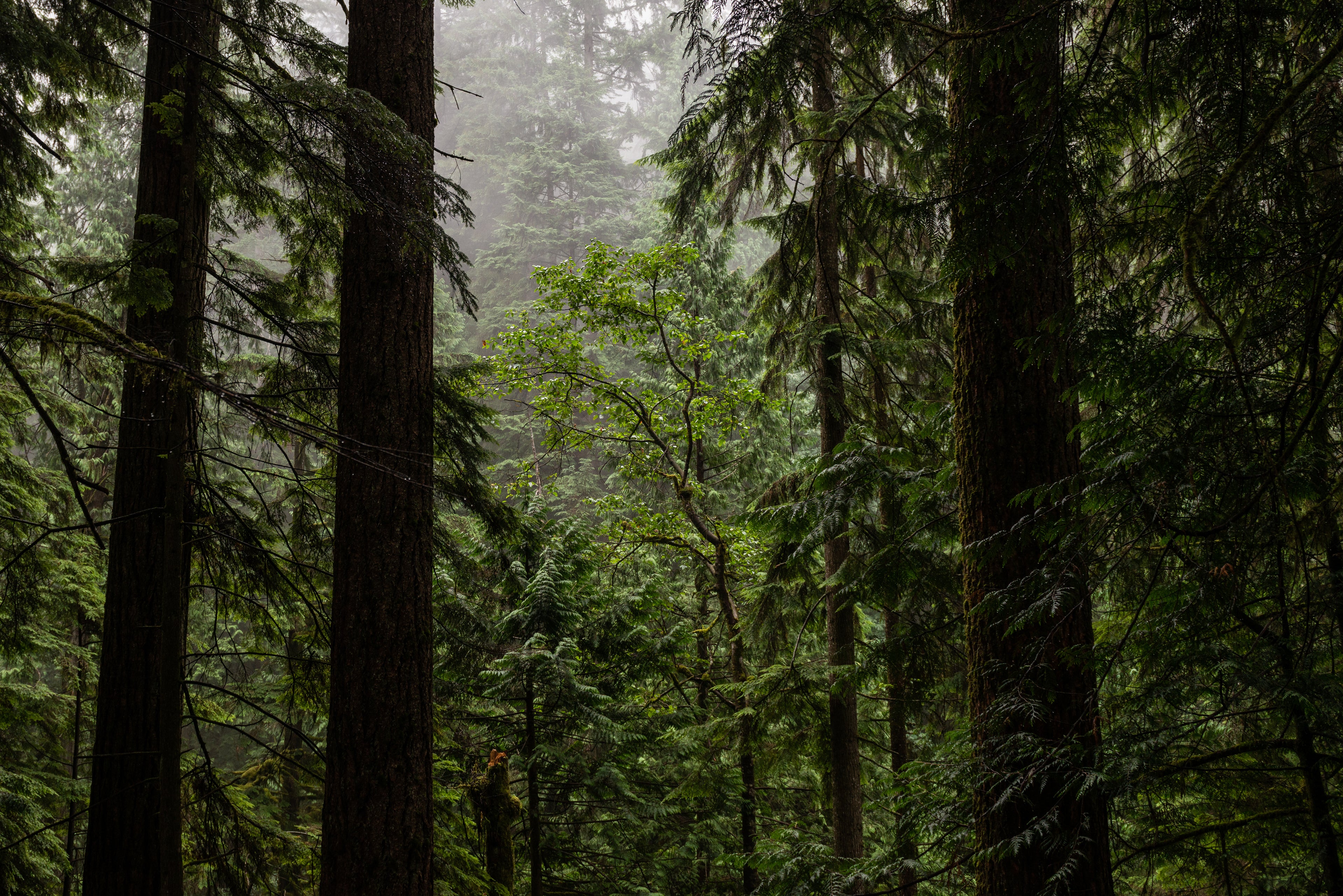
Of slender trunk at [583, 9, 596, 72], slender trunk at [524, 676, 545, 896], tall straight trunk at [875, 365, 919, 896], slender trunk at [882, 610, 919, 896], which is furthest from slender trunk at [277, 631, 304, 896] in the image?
slender trunk at [583, 9, 596, 72]

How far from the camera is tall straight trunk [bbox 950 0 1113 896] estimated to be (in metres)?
2.25

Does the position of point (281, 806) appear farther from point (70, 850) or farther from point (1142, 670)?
point (1142, 670)

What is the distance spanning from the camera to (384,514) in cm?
342

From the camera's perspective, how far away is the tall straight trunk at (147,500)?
348 centimetres

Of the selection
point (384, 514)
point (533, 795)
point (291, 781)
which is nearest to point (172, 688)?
point (384, 514)

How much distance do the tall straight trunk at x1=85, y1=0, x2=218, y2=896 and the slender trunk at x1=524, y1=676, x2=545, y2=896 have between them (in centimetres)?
298

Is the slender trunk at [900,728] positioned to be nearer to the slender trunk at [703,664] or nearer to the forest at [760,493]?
the forest at [760,493]

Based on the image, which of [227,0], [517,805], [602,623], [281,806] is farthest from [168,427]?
[281,806]

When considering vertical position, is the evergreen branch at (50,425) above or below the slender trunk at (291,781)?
above

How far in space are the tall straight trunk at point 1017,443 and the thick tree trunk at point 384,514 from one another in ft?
8.06

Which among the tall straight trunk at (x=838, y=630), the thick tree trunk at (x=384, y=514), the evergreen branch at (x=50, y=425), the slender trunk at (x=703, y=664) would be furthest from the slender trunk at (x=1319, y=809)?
the slender trunk at (x=703, y=664)

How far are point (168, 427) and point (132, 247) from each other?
3.48 feet

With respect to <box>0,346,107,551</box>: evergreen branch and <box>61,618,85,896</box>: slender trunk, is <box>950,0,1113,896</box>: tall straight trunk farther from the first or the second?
<box>61,618,85,896</box>: slender trunk

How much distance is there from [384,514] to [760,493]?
7.16 meters
